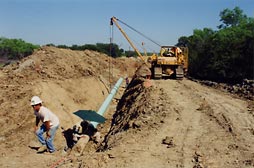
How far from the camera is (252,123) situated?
11070mm

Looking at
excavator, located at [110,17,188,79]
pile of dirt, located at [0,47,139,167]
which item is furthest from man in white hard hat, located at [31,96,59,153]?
excavator, located at [110,17,188,79]

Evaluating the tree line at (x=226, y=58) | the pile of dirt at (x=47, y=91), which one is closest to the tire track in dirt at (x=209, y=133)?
the pile of dirt at (x=47, y=91)

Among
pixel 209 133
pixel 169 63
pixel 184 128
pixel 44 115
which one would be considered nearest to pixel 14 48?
pixel 169 63

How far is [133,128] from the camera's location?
1029 centimetres

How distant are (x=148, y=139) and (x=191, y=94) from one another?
732 cm

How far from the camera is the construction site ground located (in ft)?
26.1

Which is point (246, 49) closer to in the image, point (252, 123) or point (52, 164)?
point (252, 123)

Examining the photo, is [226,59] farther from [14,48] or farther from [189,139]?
[14,48]

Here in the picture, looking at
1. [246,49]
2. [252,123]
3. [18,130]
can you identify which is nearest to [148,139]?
[252,123]

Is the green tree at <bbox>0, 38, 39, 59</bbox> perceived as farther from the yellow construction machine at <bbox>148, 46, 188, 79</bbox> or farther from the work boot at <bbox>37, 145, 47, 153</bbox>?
the work boot at <bbox>37, 145, 47, 153</bbox>

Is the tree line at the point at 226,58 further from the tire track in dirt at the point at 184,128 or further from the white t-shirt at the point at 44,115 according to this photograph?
the white t-shirt at the point at 44,115

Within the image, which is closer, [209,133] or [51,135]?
[209,133]

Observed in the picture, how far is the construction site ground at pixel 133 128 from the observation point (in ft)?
26.1

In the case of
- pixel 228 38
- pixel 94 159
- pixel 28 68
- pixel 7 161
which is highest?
pixel 228 38
